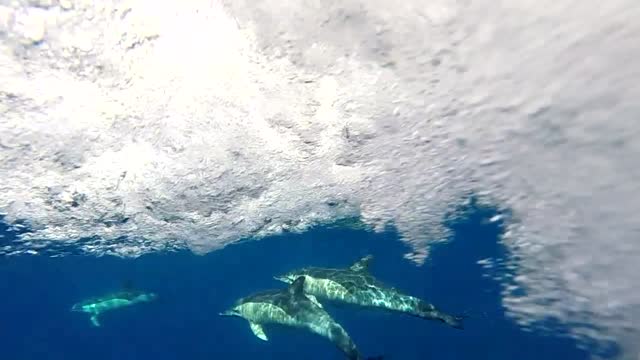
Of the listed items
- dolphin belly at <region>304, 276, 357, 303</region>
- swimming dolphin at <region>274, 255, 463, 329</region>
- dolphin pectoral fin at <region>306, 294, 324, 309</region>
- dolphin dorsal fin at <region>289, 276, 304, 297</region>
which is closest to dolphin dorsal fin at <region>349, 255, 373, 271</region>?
swimming dolphin at <region>274, 255, 463, 329</region>

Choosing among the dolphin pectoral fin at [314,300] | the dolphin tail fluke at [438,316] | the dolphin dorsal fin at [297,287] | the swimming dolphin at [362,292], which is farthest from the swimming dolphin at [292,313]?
the dolphin tail fluke at [438,316]

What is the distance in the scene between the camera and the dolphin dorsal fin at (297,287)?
1507 cm

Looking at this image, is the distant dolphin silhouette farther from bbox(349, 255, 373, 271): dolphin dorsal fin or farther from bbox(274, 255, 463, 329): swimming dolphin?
bbox(349, 255, 373, 271): dolphin dorsal fin

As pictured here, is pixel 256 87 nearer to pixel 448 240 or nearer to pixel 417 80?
pixel 417 80

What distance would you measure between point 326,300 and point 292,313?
2090 mm

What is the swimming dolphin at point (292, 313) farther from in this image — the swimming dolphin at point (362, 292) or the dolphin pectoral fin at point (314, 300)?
the swimming dolphin at point (362, 292)

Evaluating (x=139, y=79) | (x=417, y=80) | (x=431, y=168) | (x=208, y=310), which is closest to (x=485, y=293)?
(x=431, y=168)

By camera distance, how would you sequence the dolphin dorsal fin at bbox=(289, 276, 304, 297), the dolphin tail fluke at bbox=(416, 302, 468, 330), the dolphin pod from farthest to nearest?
the dolphin dorsal fin at bbox=(289, 276, 304, 297) < the dolphin pod < the dolphin tail fluke at bbox=(416, 302, 468, 330)

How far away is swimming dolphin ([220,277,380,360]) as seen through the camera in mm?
13672

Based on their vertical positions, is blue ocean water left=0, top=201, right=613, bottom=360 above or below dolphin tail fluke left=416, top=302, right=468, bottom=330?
above

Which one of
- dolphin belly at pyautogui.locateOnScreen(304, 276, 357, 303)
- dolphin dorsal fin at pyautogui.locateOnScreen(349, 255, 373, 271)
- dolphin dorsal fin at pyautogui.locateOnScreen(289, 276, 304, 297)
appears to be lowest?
dolphin dorsal fin at pyautogui.locateOnScreen(289, 276, 304, 297)

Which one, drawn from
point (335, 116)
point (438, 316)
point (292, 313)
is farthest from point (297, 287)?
point (335, 116)

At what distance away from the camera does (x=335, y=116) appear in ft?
37.2

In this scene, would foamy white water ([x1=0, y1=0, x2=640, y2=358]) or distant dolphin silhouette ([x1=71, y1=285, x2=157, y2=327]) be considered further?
distant dolphin silhouette ([x1=71, y1=285, x2=157, y2=327])
